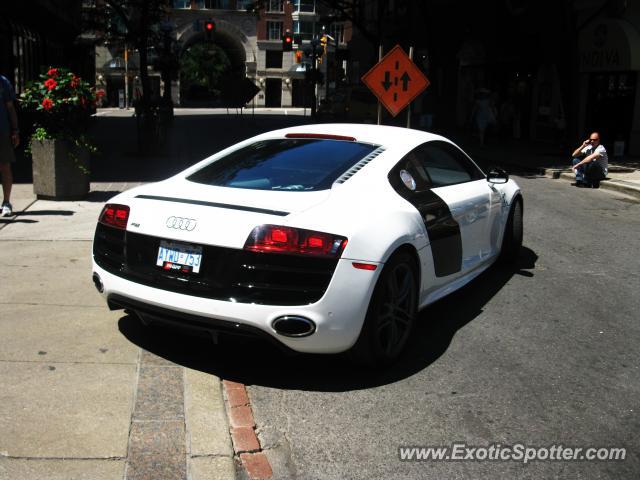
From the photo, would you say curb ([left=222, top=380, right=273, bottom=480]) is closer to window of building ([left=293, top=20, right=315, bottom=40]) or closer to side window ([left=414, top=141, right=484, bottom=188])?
side window ([left=414, top=141, right=484, bottom=188])

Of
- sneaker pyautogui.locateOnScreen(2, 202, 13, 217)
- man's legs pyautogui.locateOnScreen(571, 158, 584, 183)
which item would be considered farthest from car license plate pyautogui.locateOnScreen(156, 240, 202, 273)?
man's legs pyautogui.locateOnScreen(571, 158, 584, 183)

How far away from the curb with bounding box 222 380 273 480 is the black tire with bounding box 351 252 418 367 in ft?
2.39

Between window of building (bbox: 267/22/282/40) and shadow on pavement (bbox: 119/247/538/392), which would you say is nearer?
shadow on pavement (bbox: 119/247/538/392)

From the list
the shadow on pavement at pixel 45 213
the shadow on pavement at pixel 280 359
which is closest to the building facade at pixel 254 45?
the shadow on pavement at pixel 45 213

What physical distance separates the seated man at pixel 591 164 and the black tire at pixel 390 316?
460 inches

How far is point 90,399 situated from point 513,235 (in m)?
4.60

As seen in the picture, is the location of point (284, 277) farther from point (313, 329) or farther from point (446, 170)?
point (446, 170)

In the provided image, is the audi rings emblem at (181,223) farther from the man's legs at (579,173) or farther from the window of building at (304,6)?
the window of building at (304,6)

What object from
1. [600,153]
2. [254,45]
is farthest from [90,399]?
[254,45]

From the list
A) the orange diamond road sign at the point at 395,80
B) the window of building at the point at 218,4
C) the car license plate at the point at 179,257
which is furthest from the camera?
the window of building at the point at 218,4

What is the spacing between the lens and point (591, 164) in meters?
15.4

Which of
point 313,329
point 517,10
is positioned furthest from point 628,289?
point 517,10

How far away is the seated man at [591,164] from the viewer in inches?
604

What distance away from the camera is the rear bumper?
419 centimetres
